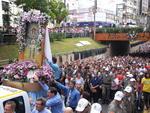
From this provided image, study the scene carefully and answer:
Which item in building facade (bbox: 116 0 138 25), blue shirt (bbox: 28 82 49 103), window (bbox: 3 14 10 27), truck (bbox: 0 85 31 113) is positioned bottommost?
building facade (bbox: 116 0 138 25)

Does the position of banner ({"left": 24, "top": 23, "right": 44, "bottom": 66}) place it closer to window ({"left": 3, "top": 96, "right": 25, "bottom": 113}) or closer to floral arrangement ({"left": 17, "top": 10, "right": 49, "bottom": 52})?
floral arrangement ({"left": 17, "top": 10, "right": 49, "bottom": 52})

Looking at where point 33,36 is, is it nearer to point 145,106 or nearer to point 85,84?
point 85,84

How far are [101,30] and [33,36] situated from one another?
46.5m

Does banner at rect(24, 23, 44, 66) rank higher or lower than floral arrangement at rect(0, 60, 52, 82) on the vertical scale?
higher

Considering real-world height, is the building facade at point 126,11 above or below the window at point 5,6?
below

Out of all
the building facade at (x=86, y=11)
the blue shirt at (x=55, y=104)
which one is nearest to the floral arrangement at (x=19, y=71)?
the blue shirt at (x=55, y=104)

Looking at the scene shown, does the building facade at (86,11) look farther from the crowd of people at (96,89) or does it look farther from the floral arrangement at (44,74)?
the floral arrangement at (44,74)

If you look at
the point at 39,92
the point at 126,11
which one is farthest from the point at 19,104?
the point at 126,11

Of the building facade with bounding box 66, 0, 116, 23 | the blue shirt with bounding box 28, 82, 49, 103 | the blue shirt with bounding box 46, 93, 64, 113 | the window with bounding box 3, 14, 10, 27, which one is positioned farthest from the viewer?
the building facade with bounding box 66, 0, 116, 23

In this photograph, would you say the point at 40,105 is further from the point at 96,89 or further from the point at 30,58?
the point at 96,89

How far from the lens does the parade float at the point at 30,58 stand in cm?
1068

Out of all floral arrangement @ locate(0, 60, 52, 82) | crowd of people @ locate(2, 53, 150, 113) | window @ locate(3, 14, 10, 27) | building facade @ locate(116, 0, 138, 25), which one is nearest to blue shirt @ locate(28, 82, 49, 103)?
crowd of people @ locate(2, 53, 150, 113)

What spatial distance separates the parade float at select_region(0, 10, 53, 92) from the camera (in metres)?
10.7

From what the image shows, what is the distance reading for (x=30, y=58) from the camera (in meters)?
11.8
